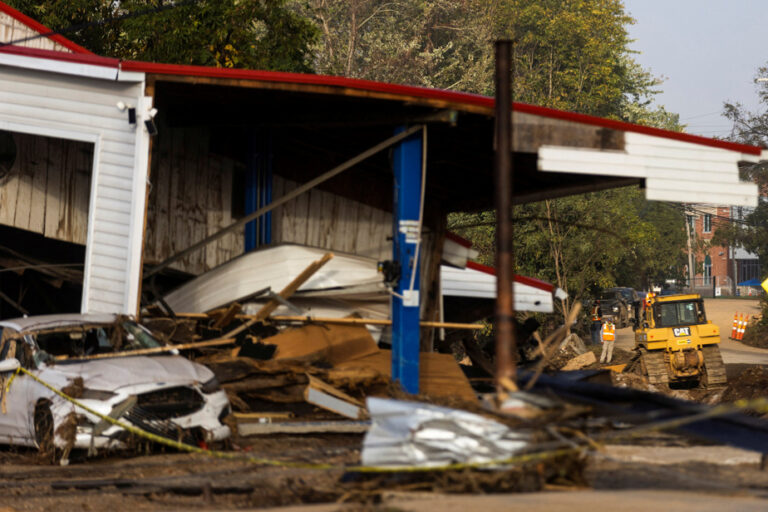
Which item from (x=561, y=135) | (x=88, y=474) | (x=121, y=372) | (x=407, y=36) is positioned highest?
(x=407, y=36)

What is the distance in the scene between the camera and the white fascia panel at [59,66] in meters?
14.1

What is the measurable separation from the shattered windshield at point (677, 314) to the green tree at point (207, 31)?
12.9 meters

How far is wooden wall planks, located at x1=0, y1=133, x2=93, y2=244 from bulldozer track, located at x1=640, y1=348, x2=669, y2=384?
16.5 meters

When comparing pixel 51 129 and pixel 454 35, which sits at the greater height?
pixel 454 35

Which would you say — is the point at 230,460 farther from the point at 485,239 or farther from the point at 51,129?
the point at 485,239

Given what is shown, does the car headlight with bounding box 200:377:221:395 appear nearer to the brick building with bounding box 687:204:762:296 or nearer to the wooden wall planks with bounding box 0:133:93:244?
the wooden wall planks with bounding box 0:133:93:244

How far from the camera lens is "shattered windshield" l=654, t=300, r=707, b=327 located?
28875 mm

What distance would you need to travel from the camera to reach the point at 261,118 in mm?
16641

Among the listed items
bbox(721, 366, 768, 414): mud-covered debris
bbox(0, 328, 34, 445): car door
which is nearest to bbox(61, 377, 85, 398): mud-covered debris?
bbox(0, 328, 34, 445): car door

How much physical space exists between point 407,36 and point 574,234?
2374 cm

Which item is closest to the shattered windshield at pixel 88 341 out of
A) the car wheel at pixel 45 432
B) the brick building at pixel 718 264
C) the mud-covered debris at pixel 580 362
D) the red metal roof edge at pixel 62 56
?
the car wheel at pixel 45 432

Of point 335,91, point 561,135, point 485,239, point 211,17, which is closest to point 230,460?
point 335,91

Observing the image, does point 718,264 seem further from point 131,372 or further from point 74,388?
point 74,388

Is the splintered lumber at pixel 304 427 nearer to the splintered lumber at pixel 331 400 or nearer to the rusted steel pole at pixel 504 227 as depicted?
the splintered lumber at pixel 331 400
